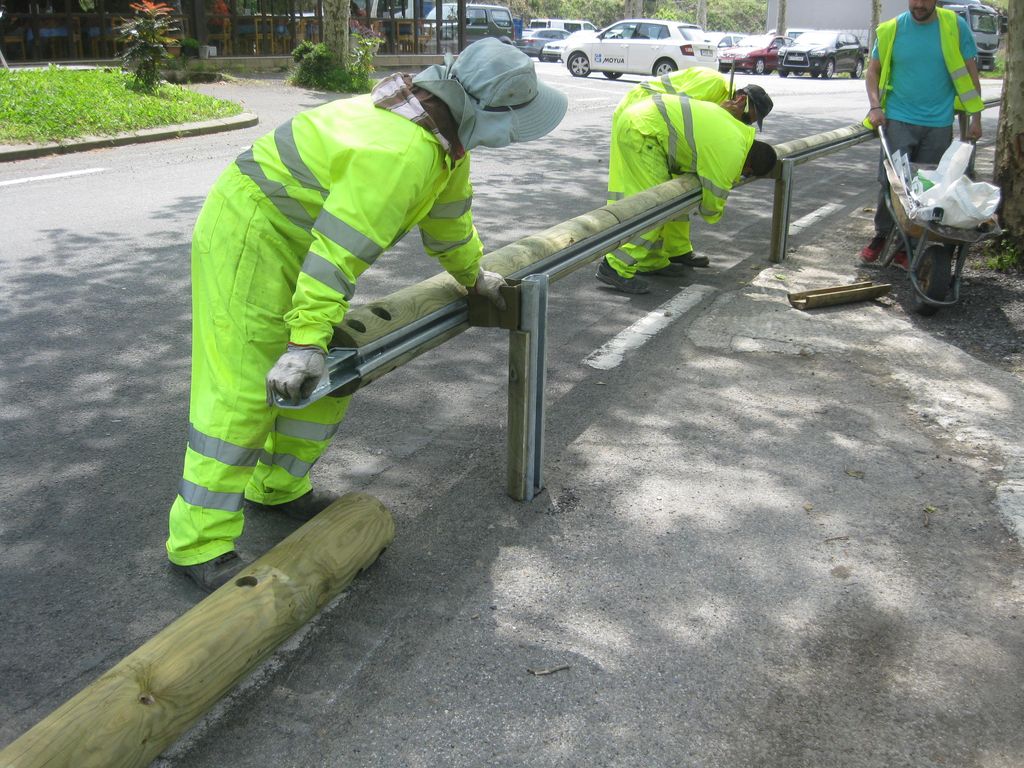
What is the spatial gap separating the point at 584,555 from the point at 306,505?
3.34ft

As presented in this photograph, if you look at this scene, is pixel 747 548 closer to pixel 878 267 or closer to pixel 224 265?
pixel 224 265

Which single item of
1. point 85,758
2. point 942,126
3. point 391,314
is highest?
point 942,126

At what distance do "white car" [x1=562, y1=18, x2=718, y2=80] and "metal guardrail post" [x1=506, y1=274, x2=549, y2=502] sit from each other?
2594cm

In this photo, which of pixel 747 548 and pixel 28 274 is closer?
pixel 747 548

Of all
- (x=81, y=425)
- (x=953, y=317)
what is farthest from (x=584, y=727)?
(x=953, y=317)

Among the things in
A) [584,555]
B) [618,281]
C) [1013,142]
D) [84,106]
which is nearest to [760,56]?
[84,106]

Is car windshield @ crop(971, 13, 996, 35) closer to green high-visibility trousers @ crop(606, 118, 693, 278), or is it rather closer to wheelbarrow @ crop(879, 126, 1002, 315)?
wheelbarrow @ crop(879, 126, 1002, 315)

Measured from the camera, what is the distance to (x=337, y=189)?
2732 mm

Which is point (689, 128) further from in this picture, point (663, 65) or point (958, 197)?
point (663, 65)

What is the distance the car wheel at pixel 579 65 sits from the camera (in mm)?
29844

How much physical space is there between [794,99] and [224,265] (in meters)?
22.2

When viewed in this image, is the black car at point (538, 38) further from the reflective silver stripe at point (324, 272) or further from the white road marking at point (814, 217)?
the reflective silver stripe at point (324, 272)

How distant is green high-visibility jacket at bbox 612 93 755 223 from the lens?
20.5 ft

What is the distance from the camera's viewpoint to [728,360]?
Result: 5.54 m
